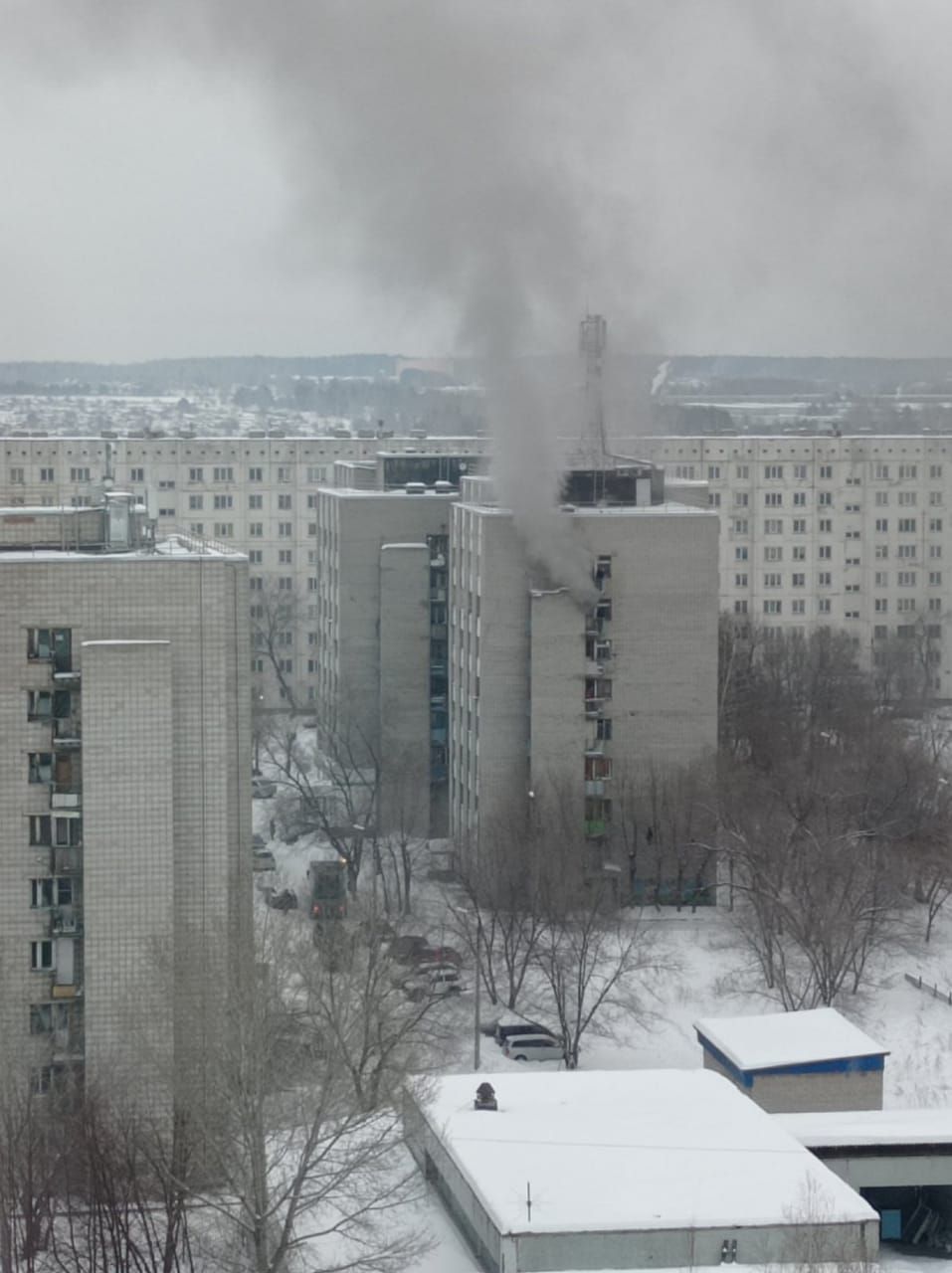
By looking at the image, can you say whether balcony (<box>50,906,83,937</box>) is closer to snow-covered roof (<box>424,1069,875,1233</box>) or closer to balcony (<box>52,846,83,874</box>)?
balcony (<box>52,846,83,874</box>)

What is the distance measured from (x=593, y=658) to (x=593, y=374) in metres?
6.88

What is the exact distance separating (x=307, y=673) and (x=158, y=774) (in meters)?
23.8

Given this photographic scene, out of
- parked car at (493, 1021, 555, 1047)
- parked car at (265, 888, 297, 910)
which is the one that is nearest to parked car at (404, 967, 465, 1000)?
parked car at (493, 1021, 555, 1047)

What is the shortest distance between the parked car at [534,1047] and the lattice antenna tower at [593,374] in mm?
10590

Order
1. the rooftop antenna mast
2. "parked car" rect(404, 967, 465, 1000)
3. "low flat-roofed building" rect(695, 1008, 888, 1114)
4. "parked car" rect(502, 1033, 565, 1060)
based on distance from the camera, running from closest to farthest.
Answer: "low flat-roofed building" rect(695, 1008, 888, 1114) → "parked car" rect(502, 1033, 565, 1060) → "parked car" rect(404, 967, 465, 1000) → the rooftop antenna mast

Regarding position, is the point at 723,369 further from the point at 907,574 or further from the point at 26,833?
the point at 26,833

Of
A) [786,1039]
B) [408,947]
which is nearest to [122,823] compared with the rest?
[786,1039]

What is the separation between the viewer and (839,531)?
37.4 m

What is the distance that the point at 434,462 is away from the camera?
2881cm

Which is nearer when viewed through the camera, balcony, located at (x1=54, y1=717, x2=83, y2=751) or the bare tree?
balcony, located at (x1=54, y1=717, x2=83, y2=751)

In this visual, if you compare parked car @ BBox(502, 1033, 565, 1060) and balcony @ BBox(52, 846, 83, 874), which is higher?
balcony @ BBox(52, 846, 83, 874)

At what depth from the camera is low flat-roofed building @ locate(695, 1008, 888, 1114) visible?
14711 millimetres

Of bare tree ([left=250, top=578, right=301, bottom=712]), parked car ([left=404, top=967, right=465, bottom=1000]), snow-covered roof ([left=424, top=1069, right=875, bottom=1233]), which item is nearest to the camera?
snow-covered roof ([left=424, top=1069, right=875, bottom=1233])

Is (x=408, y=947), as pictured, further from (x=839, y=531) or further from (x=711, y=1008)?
(x=839, y=531)
